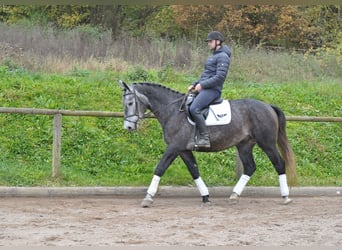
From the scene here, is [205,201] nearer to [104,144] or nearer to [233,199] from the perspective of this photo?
[233,199]

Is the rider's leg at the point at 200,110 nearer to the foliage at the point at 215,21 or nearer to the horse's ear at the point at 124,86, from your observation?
the horse's ear at the point at 124,86

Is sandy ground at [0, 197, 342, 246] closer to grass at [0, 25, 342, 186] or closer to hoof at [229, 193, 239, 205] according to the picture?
hoof at [229, 193, 239, 205]

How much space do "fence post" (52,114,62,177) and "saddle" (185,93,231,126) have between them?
82.2 inches

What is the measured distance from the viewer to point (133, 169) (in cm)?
973

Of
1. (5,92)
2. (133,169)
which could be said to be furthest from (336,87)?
(5,92)

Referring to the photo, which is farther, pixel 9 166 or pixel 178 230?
pixel 9 166

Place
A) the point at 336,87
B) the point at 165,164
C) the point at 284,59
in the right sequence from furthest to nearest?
the point at 284,59 → the point at 336,87 → the point at 165,164

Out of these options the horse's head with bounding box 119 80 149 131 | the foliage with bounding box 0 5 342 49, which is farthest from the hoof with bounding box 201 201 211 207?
the foliage with bounding box 0 5 342 49

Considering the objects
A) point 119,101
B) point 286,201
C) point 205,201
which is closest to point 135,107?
point 205,201

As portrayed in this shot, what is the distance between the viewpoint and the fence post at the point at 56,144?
895cm

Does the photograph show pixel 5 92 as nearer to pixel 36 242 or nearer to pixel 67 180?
pixel 67 180

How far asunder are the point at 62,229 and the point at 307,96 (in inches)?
345

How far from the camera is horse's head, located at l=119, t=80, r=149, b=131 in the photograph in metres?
8.20

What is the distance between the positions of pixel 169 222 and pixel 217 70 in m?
2.40
